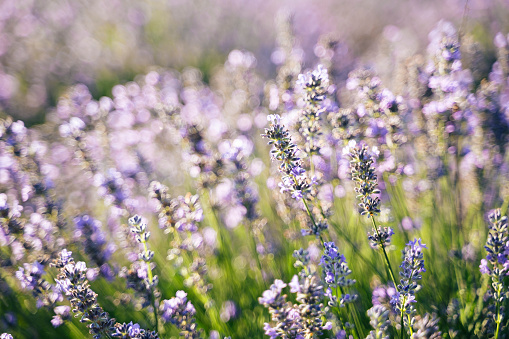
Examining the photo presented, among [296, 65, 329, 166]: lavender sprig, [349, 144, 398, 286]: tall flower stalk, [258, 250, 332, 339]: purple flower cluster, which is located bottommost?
[258, 250, 332, 339]: purple flower cluster

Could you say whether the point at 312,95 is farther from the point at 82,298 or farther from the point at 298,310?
the point at 82,298

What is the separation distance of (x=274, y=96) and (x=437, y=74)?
1146 millimetres

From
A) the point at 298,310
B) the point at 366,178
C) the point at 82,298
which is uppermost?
the point at 366,178

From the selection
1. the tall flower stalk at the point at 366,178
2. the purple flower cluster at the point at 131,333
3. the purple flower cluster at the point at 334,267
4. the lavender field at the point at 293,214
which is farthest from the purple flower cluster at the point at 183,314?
the tall flower stalk at the point at 366,178

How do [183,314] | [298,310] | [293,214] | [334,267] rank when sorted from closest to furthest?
[298,310]
[334,267]
[183,314]
[293,214]

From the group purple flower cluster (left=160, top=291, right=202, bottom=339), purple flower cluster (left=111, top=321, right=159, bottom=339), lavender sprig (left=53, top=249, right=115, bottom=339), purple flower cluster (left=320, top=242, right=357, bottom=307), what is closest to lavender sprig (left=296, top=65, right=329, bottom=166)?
purple flower cluster (left=320, top=242, right=357, bottom=307)

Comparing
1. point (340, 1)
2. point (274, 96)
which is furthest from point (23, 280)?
point (340, 1)

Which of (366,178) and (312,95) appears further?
(312,95)

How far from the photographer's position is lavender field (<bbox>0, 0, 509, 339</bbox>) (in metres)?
1.69

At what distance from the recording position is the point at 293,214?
9.06ft

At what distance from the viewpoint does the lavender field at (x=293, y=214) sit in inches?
66.6

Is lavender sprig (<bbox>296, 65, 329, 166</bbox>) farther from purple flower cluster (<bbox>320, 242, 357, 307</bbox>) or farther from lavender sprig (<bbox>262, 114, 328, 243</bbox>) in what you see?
purple flower cluster (<bbox>320, 242, 357, 307</bbox>)

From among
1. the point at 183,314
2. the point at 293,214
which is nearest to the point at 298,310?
the point at 183,314

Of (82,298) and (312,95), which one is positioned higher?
(312,95)
